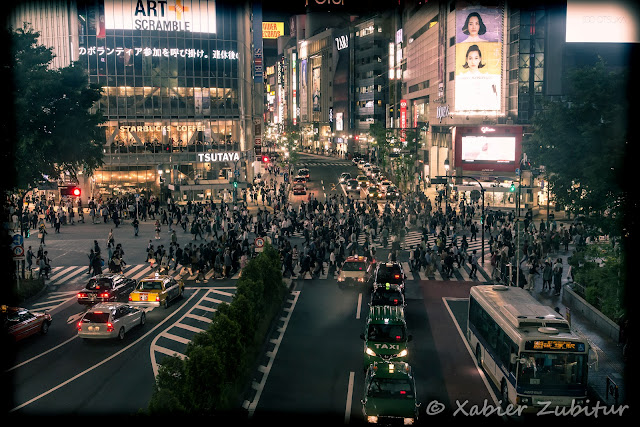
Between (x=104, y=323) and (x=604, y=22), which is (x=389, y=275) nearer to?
(x=104, y=323)

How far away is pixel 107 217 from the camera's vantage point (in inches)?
2388

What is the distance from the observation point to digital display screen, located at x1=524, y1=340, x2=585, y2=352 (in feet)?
55.4

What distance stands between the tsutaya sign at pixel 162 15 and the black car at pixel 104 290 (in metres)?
51.4

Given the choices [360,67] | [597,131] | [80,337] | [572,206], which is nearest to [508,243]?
[572,206]

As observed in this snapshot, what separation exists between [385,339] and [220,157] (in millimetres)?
64101

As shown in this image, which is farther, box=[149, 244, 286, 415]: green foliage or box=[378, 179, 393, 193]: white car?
box=[378, 179, 393, 193]: white car

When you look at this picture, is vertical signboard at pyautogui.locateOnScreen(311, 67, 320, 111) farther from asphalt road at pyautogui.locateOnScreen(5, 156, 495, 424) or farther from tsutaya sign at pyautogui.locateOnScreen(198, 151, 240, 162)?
asphalt road at pyautogui.locateOnScreen(5, 156, 495, 424)

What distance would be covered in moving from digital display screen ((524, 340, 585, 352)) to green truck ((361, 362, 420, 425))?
10.4ft

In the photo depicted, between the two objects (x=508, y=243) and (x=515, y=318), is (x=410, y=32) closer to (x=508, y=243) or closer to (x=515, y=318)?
(x=508, y=243)

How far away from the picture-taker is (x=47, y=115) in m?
38.7

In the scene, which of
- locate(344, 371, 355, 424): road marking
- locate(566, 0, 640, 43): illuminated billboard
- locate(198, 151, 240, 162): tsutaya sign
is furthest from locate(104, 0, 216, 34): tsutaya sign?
locate(344, 371, 355, 424): road marking

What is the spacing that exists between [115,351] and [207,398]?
977 cm

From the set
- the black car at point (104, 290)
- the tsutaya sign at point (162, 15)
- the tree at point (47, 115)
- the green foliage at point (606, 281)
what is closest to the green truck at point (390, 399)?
the green foliage at point (606, 281)

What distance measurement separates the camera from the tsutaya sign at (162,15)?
7657cm
